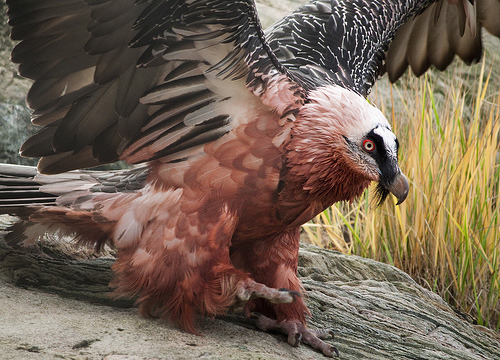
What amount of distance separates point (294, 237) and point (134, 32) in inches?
50.4

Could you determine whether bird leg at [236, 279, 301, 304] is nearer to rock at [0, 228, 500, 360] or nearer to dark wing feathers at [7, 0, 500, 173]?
rock at [0, 228, 500, 360]

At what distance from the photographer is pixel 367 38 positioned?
374cm

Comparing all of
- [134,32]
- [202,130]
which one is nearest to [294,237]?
[202,130]

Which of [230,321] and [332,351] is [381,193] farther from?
[230,321]

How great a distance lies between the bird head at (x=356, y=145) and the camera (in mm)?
2719

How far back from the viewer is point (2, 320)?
257 cm

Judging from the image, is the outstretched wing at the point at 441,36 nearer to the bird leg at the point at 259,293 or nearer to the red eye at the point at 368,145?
the red eye at the point at 368,145

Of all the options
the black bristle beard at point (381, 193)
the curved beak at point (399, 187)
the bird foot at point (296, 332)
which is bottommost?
the bird foot at point (296, 332)

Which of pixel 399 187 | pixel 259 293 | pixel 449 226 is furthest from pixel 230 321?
pixel 449 226

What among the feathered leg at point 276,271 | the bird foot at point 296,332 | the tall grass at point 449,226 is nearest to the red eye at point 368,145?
the feathered leg at point 276,271

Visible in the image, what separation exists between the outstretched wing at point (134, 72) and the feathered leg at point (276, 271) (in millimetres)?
→ 627

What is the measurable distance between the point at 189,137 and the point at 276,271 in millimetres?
825

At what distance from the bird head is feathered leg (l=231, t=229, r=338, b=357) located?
51 cm

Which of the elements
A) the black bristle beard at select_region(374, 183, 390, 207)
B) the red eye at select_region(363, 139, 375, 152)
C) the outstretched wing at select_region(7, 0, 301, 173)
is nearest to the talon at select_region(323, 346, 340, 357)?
the black bristle beard at select_region(374, 183, 390, 207)
